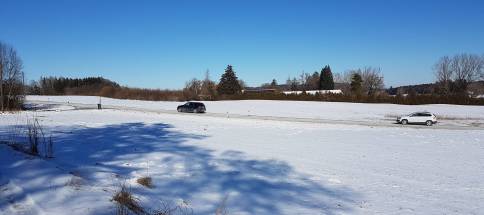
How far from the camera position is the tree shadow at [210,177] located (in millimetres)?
9352

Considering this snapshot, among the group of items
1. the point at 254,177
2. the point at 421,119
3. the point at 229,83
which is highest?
the point at 229,83

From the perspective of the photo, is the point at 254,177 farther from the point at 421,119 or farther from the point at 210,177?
the point at 421,119

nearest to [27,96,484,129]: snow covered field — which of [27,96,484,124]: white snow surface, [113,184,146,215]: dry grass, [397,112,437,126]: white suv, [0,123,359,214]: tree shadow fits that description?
[27,96,484,124]: white snow surface

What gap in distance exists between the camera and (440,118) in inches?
2007

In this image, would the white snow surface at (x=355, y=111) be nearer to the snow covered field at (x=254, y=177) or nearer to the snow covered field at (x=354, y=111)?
the snow covered field at (x=354, y=111)

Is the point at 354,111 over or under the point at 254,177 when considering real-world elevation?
over

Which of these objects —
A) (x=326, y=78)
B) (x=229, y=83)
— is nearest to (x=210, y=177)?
(x=229, y=83)

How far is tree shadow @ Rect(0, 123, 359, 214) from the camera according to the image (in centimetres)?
935

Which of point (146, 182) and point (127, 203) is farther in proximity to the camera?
point (146, 182)

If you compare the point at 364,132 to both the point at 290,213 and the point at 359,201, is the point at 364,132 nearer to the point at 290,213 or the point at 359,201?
the point at 359,201

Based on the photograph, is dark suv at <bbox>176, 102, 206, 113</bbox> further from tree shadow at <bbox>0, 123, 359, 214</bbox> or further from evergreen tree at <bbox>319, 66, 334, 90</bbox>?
evergreen tree at <bbox>319, 66, 334, 90</bbox>

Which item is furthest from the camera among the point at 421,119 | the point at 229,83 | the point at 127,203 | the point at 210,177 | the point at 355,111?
the point at 229,83

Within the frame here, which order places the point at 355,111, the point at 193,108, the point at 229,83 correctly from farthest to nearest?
1. the point at 229,83
2. the point at 355,111
3. the point at 193,108

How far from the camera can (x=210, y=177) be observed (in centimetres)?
1244
